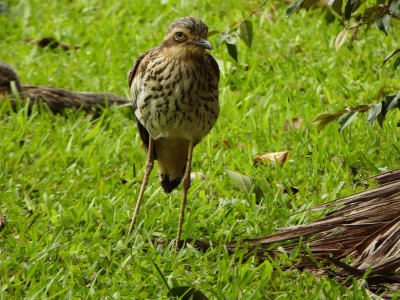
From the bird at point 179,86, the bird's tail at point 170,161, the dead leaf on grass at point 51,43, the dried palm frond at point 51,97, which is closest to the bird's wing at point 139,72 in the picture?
the bird at point 179,86

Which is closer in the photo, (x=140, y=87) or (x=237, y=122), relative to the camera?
(x=140, y=87)

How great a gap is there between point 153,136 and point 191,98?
0.43m

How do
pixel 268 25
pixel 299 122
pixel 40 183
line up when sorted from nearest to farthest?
pixel 40 183
pixel 299 122
pixel 268 25

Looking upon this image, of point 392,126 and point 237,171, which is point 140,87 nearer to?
point 237,171

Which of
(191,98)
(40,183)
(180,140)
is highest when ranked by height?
(191,98)

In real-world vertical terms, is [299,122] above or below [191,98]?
below

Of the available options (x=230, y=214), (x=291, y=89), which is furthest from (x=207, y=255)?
(x=291, y=89)

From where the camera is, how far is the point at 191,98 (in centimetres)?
535

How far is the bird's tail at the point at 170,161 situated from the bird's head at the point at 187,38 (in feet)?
2.36

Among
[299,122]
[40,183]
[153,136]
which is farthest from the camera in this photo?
[299,122]

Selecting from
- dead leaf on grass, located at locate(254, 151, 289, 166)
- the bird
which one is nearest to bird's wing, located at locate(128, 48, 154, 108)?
the bird

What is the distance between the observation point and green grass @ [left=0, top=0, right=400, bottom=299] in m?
5.07

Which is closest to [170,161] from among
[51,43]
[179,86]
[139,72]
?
[139,72]

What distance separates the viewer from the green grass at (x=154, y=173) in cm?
507
